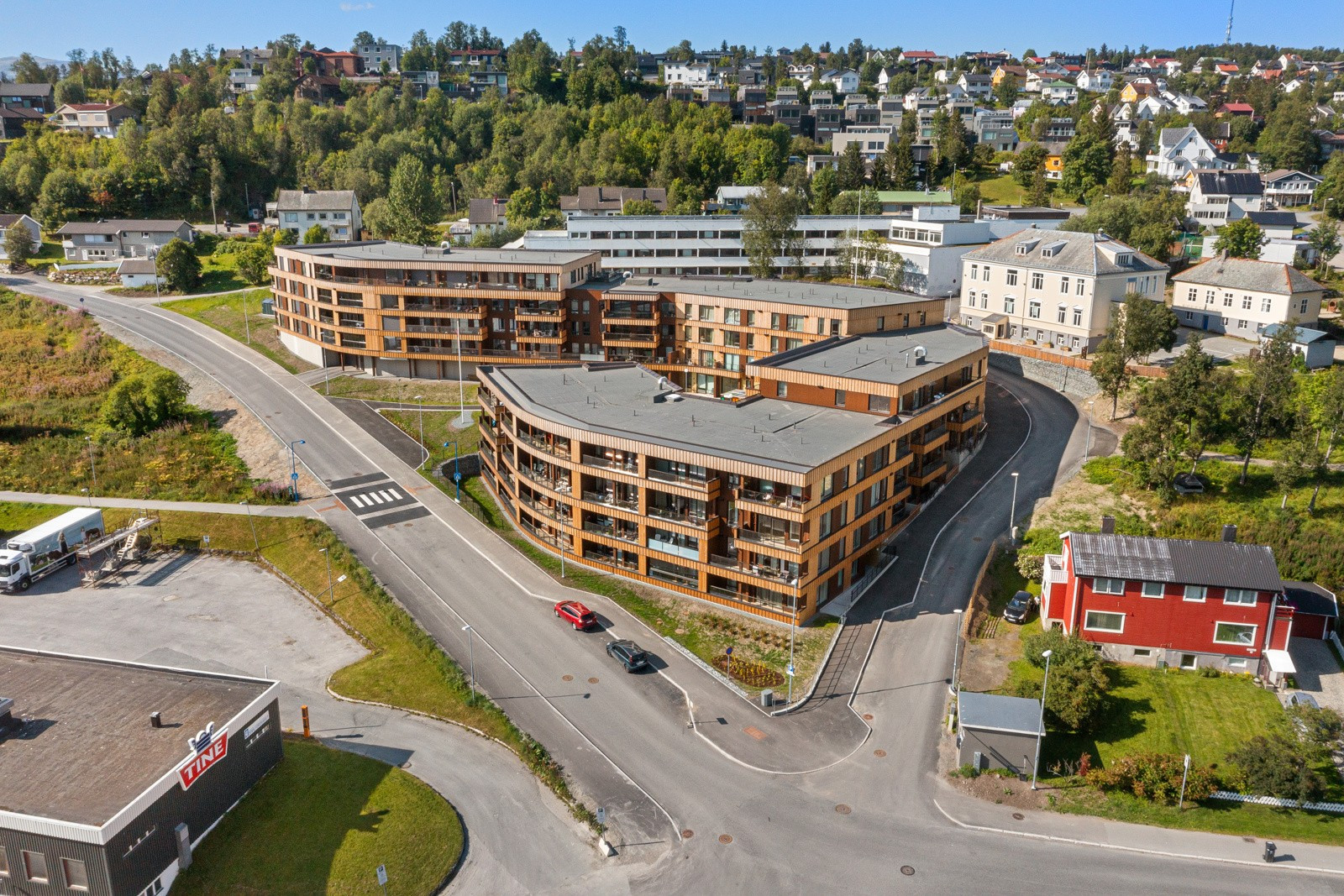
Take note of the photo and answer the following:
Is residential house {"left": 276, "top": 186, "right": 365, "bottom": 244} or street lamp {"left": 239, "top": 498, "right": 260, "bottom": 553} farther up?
residential house {"left": 276, "top": 186, "right": 365, "bottom": 244}

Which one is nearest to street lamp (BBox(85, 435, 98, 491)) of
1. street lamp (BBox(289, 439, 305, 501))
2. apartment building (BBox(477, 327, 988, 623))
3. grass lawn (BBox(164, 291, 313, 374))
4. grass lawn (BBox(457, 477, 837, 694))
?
street lamp (BBox(289, 439, 305, 501))

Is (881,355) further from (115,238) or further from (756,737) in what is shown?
(115,238)

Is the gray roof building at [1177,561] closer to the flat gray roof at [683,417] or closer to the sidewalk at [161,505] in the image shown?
the flat gray roof at [683,417]

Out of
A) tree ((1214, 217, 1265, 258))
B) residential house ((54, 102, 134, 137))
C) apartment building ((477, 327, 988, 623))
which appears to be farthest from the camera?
residential house ((54, 102, 134, 137))

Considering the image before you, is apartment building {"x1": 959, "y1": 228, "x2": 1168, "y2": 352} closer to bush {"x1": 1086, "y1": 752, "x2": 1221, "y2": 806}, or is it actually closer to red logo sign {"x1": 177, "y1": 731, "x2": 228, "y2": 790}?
bush {"x1": 1086, "y1": 752, "x2": 1221, "y2": 806}

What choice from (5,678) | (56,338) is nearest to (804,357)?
(5,678)

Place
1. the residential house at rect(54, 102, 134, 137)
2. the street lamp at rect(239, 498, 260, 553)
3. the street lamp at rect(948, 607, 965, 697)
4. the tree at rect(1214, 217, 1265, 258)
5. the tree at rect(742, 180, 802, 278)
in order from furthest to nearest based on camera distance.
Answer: the residential house at rect(54, 102, 134, 137)
the tree at rect(742, 180, 802, 278)
the tree at rect(1214, 217, 1265, 258)
the street lamp at rect(239, 498, 260, 553)
the street lamp at rect(948, 607, 965, 697)

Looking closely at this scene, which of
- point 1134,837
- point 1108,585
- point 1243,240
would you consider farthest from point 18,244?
point 1243,240

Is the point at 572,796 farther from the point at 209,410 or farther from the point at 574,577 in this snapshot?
the point at 209,410
